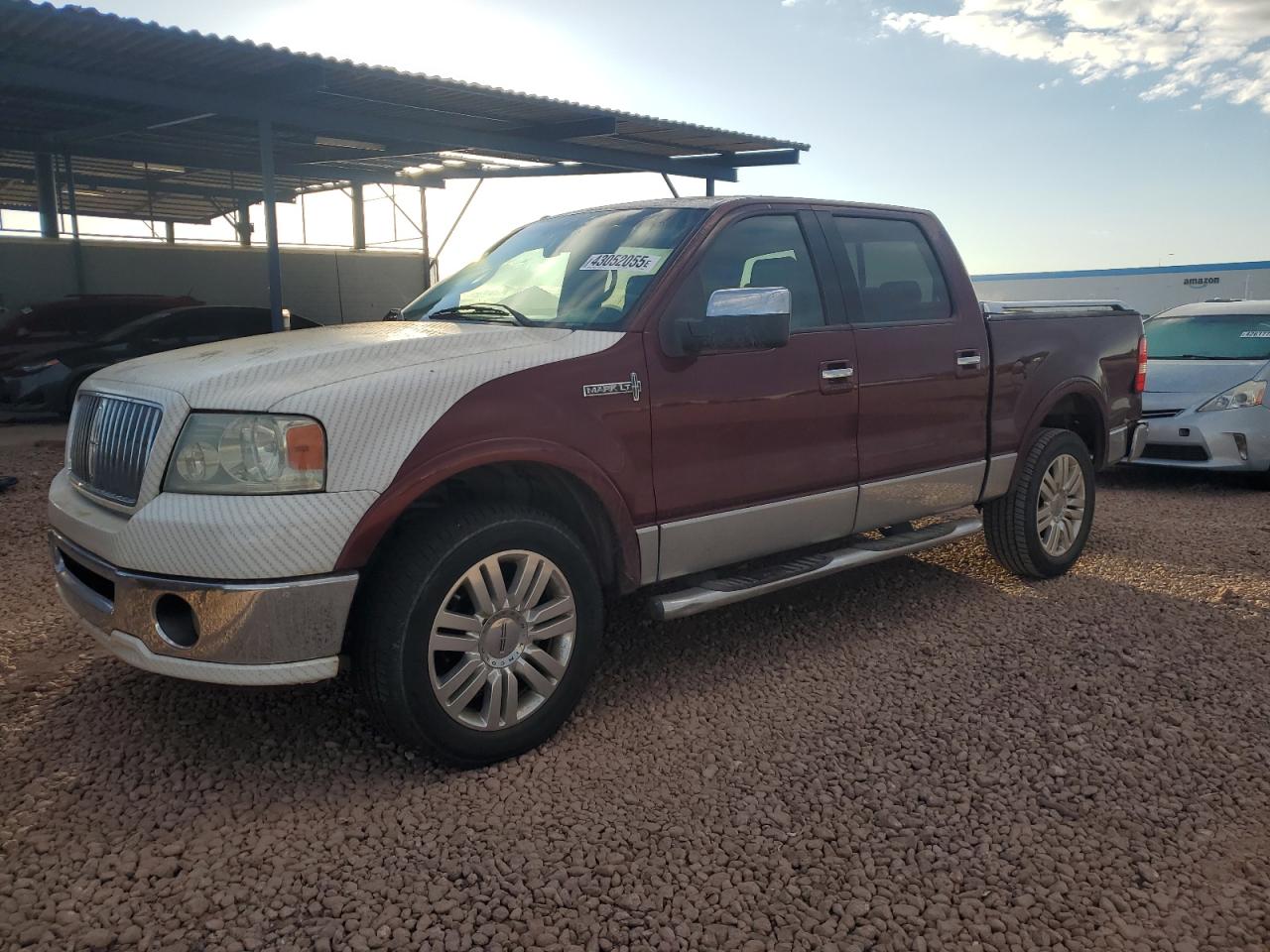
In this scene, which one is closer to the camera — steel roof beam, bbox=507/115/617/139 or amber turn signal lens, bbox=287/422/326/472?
amber turn signal lens, bbox=287/422/326/472

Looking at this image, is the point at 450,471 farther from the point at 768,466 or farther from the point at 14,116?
the point at 14,116

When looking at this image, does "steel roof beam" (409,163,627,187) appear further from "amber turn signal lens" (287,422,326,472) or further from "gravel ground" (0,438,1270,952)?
"amber turn signal lens" (287,422,326,472)

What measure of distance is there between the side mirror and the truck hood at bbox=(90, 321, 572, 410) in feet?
1.54

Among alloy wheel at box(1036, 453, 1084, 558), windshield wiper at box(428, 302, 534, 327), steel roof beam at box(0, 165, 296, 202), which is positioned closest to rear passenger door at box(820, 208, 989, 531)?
alloy wheel at box(1036, 453, 1084, 558)

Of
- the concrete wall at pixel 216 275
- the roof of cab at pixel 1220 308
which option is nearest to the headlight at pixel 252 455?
Result: the roof of cab at pixel 1220 308

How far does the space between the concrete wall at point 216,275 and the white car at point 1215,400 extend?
616 inches

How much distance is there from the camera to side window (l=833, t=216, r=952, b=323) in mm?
4434

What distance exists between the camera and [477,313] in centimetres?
402

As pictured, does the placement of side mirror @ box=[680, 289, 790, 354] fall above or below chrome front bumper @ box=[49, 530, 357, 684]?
above

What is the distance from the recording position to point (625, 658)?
165 inches

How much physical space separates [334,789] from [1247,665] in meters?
3.71

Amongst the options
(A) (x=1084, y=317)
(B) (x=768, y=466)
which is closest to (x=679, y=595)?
(B) (x=768, y=466)

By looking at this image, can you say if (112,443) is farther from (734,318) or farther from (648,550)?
(734,318)

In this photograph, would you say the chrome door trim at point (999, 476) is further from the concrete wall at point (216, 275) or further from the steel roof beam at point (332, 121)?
the concrete wall at point (216, 275)
